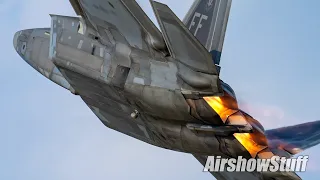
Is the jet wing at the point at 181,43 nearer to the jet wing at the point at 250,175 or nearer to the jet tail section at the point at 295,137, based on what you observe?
the jet wing at the point at 250,175

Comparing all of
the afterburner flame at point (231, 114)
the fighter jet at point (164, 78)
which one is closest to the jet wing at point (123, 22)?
the fighter jet at point (164, 78)

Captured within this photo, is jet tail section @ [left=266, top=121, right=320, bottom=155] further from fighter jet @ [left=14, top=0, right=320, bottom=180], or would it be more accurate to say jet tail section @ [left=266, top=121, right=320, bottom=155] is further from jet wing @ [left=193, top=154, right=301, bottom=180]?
jet wing @ [left=193, top=154, right=301, bottom=180]

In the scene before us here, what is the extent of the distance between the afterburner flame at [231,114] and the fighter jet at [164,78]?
0.12 feet

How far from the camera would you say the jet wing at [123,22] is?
20469 millimetres

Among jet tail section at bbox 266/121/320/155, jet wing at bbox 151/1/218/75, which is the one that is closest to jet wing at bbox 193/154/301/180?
jet tail section at bbox 266/121/320/155

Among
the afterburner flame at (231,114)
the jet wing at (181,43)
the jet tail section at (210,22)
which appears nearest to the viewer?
the jet wing at (181,43)

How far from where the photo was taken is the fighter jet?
772 inches

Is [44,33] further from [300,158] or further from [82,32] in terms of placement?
[300,158]

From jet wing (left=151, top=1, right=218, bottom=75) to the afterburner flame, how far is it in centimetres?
143

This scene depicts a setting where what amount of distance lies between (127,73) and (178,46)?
9.33ft

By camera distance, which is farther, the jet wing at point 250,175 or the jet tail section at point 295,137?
the jet tail section at point 295,137

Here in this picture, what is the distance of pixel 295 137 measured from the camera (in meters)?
24.3

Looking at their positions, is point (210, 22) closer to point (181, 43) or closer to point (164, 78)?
point (164, 78)

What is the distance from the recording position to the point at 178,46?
1934cm
